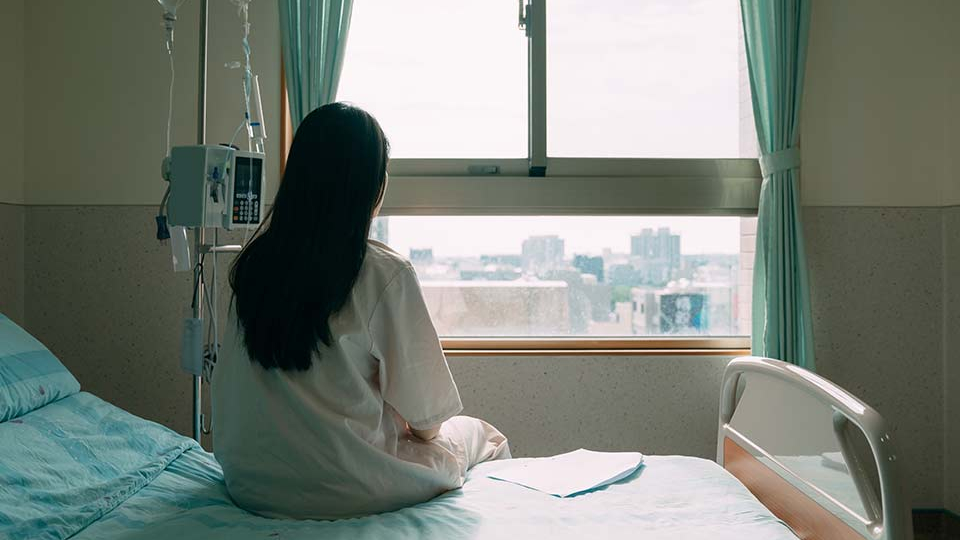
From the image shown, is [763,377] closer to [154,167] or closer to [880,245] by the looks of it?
[880,245]

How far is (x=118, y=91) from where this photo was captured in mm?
2627

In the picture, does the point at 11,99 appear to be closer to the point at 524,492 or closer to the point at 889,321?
the point at 524,492

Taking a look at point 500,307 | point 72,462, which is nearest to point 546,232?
point 500,307

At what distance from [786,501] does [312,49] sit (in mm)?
1969

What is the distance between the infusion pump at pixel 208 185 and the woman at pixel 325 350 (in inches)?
25.3

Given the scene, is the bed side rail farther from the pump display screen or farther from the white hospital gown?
the pump display screen

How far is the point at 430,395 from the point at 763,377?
73 centimetres

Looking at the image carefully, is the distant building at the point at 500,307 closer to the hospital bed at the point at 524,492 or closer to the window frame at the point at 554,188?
the window frame at the point at 554,188

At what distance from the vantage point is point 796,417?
1.46m

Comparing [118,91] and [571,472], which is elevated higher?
[118,91]

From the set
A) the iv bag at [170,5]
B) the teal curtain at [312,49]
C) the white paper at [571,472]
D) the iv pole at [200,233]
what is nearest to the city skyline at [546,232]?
the teal curtain at [312,49]

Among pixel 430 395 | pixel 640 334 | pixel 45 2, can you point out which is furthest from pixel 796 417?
pixel 45 2

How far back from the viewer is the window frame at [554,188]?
265cm

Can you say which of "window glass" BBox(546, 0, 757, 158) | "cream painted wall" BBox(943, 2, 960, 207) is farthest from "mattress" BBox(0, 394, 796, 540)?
"cream painted wall" BBox(943, 2, 960, 207)
